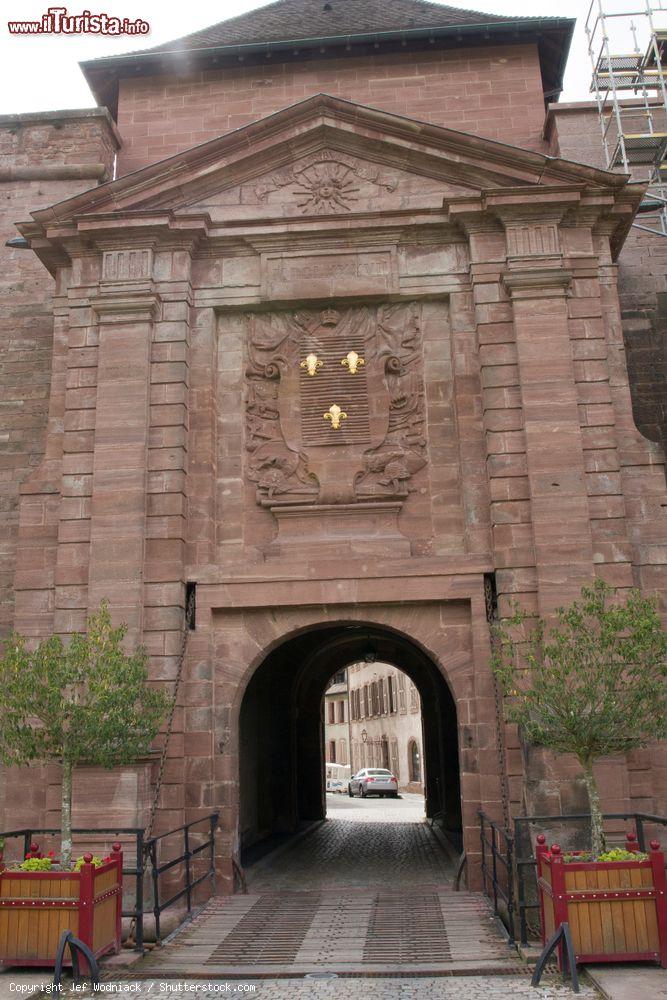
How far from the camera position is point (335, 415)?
1263 cm

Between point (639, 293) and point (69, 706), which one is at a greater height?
point (639, 293)

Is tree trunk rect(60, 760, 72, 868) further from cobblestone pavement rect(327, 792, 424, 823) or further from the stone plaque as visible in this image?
cobblestone pavement rect(327, 792, 424, 823)

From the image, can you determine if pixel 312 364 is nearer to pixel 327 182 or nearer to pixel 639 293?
pixel 327 182

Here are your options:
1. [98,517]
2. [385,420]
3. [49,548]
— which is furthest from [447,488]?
[49,548]

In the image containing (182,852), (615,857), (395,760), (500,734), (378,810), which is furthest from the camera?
(395,760)

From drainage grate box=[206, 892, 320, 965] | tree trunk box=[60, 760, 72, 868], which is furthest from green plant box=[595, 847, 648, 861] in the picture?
tree trunk box=[60, 760, 72, 868]

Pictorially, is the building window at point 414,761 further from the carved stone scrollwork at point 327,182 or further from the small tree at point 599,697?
the small tree at point 599,697

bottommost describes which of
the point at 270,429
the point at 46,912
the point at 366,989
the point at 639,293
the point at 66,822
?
the point at 366,989

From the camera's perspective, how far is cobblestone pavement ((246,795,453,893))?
12062 millimetres

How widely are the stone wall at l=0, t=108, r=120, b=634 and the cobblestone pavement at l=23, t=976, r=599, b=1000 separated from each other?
8084mm

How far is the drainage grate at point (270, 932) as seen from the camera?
864 centimetres

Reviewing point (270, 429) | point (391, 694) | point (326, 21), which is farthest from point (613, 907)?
point (391, 694)

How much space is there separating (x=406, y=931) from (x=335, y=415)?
21.0ft

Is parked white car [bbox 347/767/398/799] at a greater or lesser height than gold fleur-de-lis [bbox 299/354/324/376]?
lesser
